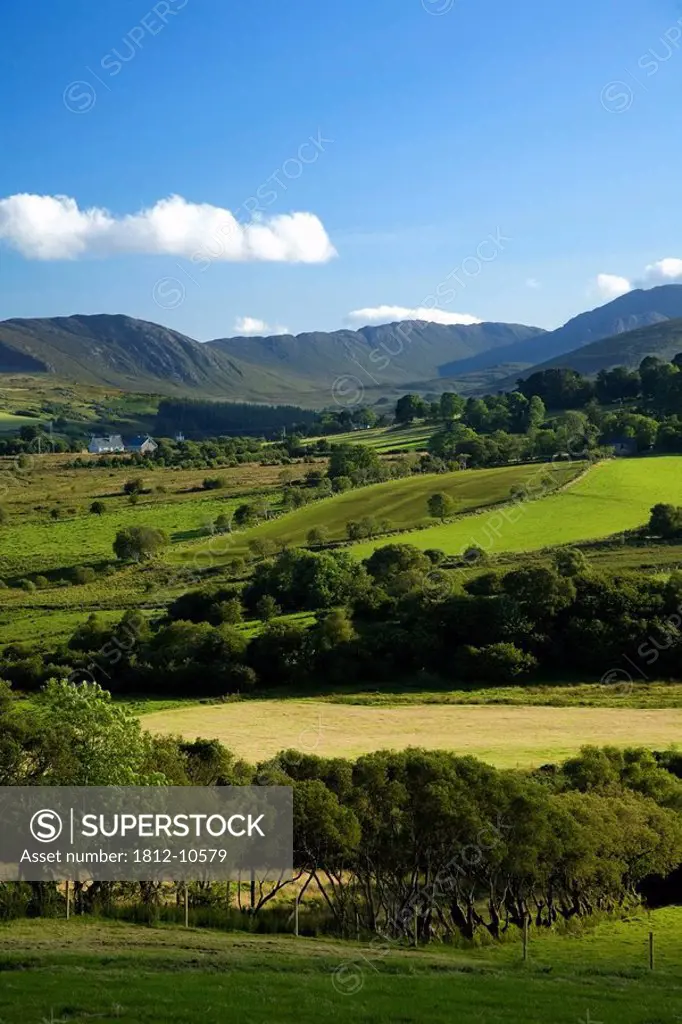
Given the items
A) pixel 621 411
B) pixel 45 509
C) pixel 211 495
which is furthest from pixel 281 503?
pixel 621 411

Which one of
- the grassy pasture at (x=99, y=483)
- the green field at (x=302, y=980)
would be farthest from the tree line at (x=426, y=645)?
the grassy pasture at (x=99, y=483)

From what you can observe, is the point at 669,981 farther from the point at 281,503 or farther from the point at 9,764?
the point at 281,503

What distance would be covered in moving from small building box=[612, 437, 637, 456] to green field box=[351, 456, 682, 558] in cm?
1403

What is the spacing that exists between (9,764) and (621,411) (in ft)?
419

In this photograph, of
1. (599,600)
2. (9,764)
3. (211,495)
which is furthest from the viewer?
(211,495)

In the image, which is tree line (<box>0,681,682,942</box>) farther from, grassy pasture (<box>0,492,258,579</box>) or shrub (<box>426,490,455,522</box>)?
shrub (<box>426,490,455,522</box>)

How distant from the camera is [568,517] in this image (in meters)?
84.8

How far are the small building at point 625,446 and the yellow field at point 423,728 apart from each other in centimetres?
7179

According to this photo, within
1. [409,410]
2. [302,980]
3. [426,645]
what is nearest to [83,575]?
[426,645]

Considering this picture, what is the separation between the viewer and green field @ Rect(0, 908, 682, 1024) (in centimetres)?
1491

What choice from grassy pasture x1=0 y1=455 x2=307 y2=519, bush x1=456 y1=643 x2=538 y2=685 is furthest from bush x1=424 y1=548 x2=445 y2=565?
grassy pasture x1=0 y1=455 x2=307 y2=519

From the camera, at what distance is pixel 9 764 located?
2697 centimetres

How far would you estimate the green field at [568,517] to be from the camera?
78.9m

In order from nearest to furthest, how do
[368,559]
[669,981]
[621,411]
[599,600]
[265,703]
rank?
[669,981]
[265,703]
[599,600]
[368,559]
[621,411]
